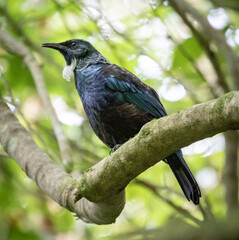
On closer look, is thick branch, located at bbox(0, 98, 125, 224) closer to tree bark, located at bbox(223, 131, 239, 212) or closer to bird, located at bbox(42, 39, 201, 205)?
bird, located at bbox(42, 39, 201, 205)

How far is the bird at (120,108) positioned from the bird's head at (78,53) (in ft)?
1.23

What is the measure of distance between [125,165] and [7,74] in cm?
343

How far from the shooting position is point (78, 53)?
491 centimetres

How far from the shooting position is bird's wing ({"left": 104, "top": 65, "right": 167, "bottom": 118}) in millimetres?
4012

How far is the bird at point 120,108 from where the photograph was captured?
3788 millimetres

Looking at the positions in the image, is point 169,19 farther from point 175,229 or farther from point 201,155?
point 175,229

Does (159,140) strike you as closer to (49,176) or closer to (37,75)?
(49,176)

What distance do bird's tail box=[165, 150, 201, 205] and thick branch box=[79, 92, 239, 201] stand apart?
962 millimetres

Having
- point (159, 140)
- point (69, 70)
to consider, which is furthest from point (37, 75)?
point (159, 140)

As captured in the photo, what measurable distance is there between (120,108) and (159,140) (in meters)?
1.53

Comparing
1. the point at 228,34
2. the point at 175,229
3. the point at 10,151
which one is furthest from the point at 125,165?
the point at 228,34

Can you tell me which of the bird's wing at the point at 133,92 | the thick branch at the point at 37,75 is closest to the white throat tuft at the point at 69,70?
the thick branch at the point at 37,75

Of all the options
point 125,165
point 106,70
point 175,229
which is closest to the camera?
point 175,229

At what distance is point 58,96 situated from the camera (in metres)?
6.33
